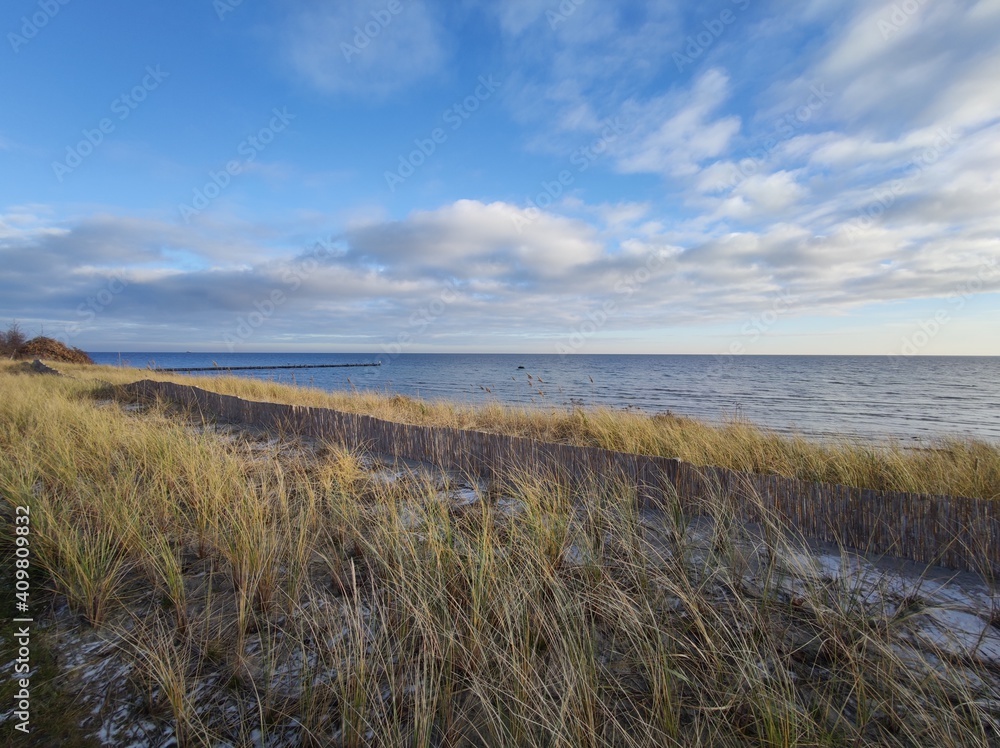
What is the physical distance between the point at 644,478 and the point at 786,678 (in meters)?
2.32

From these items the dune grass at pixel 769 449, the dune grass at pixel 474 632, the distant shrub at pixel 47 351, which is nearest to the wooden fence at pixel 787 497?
the dune grass at pixel 474 632

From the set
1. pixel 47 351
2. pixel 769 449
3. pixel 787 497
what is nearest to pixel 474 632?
pixel 787 497

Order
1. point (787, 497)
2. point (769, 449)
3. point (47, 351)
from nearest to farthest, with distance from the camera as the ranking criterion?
point (787, 497) → point (769, 449) → point (47, 351)

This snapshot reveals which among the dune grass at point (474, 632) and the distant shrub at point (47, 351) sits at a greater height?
the distant shrub at point (47, 351)

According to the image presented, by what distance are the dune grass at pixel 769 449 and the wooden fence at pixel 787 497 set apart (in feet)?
1.57

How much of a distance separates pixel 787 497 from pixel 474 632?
9.34 ft

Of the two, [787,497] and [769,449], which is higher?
[787,497]

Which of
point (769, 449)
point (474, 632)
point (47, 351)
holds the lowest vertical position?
point (769, 449)

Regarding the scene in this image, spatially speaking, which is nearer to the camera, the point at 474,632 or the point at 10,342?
the point at 474,632

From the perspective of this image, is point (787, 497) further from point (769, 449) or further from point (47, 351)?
point (47, 351)

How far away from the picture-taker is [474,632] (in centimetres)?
181

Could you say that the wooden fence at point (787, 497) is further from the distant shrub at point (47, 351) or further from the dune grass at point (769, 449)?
the distant shrub at point (47, 351)

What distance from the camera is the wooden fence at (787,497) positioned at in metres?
2.89

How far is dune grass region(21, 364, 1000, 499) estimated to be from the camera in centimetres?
429
